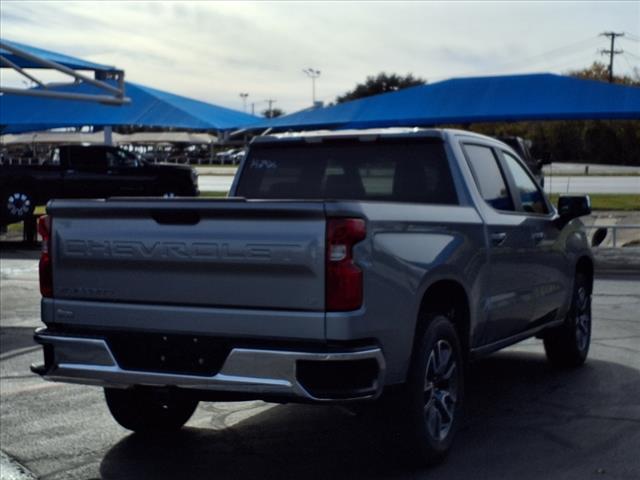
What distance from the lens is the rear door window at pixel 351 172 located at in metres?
7.14

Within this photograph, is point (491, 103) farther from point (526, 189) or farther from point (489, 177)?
point (489, 177)

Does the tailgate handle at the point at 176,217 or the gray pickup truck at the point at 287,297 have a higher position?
the tailgate handle at the point at 176,217

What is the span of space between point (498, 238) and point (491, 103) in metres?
20.6

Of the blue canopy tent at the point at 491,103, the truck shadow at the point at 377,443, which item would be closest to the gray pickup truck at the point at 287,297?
the truck shadow at the point at 377,443

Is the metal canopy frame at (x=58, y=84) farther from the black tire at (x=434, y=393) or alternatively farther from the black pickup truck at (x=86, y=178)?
the black tire at (x=434, y=393)

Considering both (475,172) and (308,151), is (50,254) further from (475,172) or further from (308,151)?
(475,172)

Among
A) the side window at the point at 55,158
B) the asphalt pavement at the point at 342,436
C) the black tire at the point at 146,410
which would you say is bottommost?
the asphalt pavement at the point at 342,436

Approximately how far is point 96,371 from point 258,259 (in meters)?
1.18

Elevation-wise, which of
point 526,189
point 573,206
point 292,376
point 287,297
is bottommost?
point 292,376

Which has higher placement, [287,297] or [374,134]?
[374,134]

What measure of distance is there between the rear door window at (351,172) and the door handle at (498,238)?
37 cm

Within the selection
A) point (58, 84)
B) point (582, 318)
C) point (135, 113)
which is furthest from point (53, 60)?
point (582, 318)

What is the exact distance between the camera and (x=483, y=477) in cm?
590

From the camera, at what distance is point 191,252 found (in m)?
5.59
